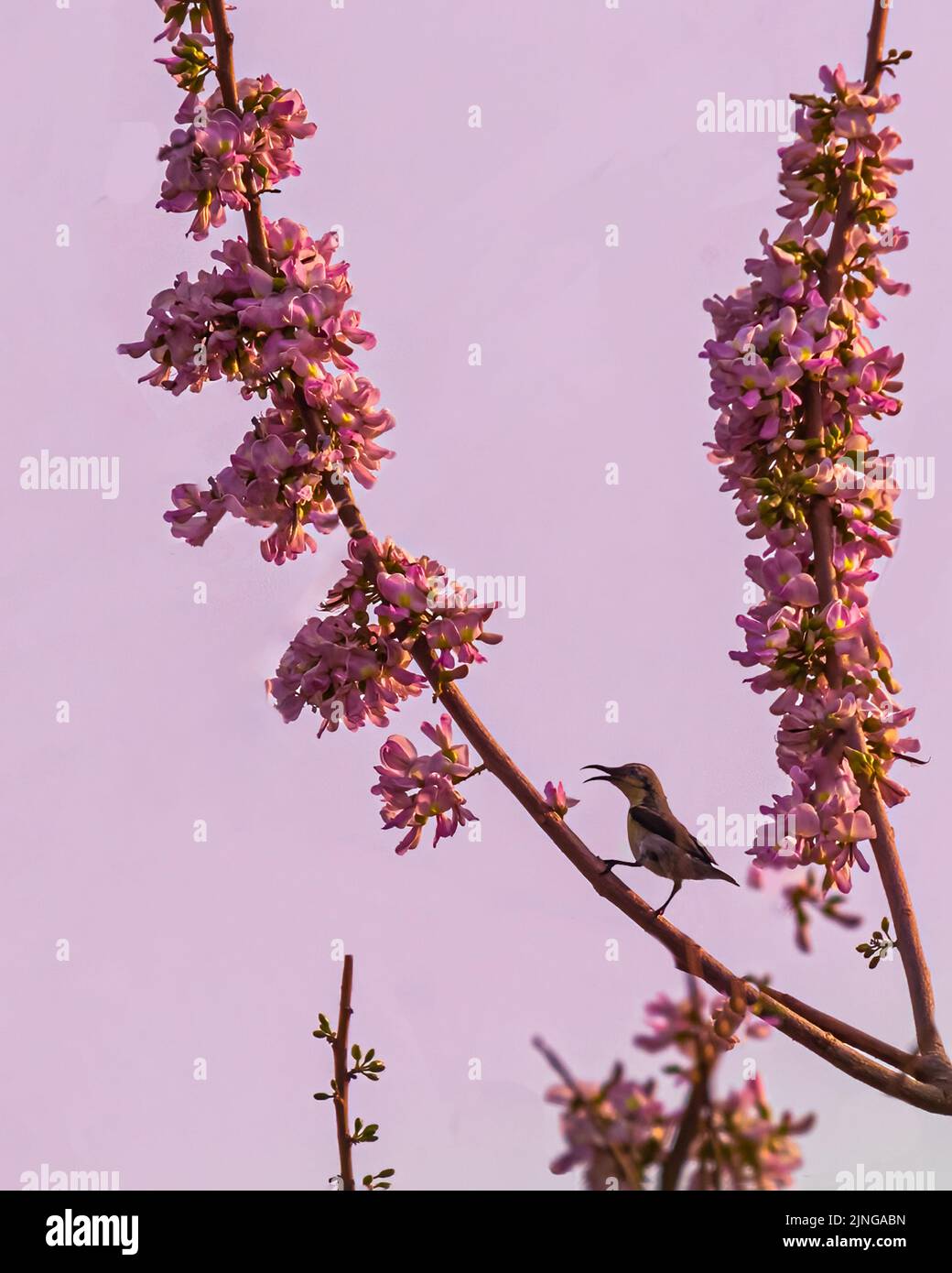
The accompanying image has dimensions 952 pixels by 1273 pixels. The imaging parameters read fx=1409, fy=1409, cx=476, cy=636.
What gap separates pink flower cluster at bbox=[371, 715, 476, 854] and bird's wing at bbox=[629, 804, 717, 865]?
1.00 feet

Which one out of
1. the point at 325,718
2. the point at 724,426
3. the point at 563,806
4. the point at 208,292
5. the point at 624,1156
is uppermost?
the point at 208,292

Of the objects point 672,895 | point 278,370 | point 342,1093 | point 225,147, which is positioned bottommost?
point 342,1093

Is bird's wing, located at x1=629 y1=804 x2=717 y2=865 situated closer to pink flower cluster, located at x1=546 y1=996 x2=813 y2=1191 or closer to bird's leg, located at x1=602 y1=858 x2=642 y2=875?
bird's leg, located at x1=602 y1=858 x2=642 y2=875

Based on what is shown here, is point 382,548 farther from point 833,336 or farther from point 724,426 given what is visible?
point 833,336

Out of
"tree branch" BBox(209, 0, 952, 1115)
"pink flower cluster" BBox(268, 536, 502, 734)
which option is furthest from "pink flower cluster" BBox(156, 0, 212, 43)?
"pink flower cluster" BBox(268, 536, 502, 734)

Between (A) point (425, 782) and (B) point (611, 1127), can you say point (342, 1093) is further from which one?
(B) point (611, 1127)

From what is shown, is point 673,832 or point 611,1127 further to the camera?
point 673,832

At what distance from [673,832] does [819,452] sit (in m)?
0.71

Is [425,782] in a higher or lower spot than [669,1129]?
higher

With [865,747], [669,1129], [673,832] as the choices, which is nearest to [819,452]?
[865,747]

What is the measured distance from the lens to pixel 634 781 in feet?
8.36
